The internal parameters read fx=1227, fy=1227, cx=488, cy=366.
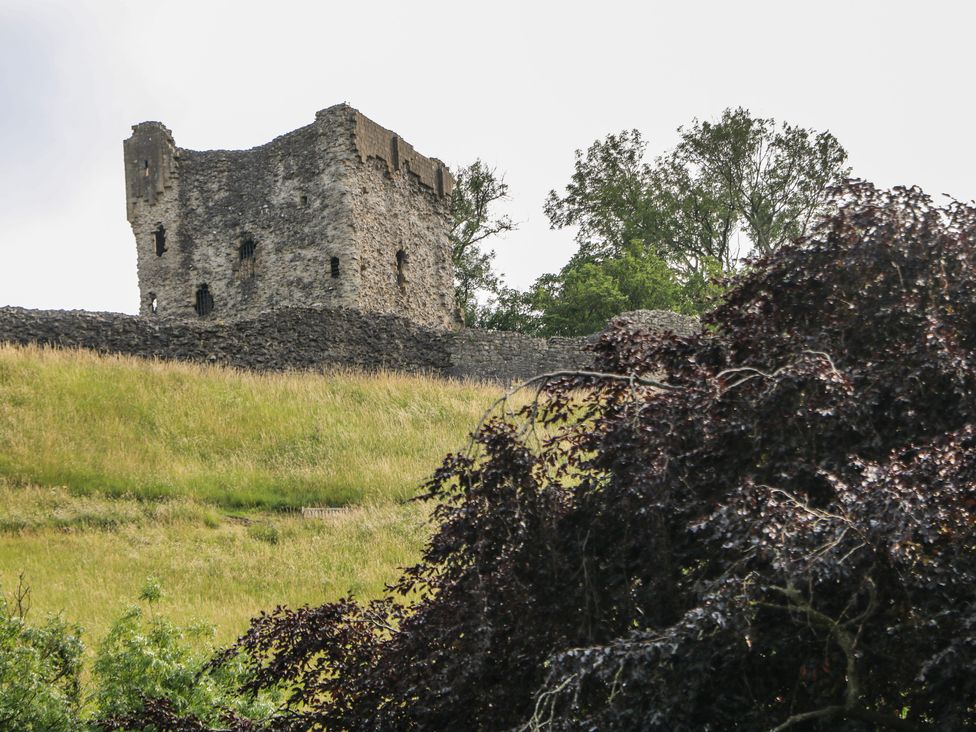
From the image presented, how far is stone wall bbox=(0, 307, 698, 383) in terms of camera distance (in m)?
25.5

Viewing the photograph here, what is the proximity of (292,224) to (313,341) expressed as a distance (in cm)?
506

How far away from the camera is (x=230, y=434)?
1952 cm

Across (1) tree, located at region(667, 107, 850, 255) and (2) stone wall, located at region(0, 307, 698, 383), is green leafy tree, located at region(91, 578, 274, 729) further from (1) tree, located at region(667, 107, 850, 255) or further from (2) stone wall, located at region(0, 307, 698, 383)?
(1) tree, located at region(667, 107, 850, 255)

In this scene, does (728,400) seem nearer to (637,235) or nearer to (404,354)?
(404,354)

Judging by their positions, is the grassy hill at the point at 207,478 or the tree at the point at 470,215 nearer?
the grassy hill at the point at 207,478

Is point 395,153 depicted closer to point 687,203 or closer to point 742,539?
point 687,203

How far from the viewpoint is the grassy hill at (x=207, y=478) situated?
12.7m

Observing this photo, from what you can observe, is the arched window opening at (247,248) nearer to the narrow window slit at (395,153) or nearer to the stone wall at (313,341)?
the narrow window slit at (395,153)

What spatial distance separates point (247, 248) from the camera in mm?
31719

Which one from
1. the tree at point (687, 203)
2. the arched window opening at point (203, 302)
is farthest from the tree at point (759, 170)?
the arched window opening at point (203, 302)

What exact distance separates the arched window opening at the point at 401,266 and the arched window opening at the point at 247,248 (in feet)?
12.4

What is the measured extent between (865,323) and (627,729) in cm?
232

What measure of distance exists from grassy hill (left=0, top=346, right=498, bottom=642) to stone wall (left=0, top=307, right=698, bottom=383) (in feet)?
7.97

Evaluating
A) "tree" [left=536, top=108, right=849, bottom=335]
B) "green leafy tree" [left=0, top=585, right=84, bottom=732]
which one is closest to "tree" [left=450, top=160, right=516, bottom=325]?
"tree" [left=536, top=108, right=849, bottom=335]
